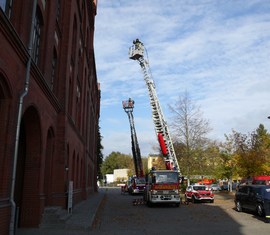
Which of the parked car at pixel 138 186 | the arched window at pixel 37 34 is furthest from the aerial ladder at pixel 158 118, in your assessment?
the arched window at pixel 37 34

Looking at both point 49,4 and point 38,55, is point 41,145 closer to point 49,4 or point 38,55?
point 38,55

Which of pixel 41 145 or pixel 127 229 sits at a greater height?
pixel 41 145

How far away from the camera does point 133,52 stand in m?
40.3

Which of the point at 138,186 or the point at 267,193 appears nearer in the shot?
the point at 267,193

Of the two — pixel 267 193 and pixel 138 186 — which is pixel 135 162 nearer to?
pixel 138 186

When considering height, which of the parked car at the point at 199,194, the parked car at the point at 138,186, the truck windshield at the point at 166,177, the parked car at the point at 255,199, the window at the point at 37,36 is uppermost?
the window at the point at 37,36

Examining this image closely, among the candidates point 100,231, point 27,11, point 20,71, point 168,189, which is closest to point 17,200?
point 100,231

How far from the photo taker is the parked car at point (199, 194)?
28.9 meters

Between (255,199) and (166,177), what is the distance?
26.0 feet

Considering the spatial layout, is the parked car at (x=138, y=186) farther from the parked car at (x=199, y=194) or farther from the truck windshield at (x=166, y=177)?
the truck windshield at (x=166, y=177)

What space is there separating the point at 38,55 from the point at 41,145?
12.0 feet

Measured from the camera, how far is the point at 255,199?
1867 cm

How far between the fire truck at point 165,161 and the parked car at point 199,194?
2071 mm

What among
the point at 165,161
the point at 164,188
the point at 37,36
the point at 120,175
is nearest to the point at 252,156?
the point at 165,161
